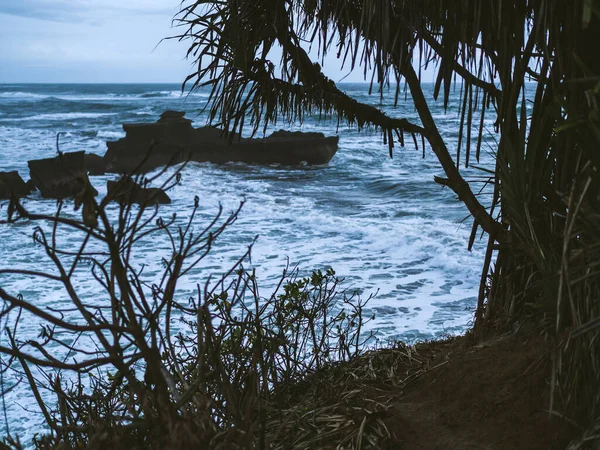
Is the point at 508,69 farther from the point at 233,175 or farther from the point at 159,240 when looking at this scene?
the point at 233,175

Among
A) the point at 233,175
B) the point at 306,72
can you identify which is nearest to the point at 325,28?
the point at 306,72

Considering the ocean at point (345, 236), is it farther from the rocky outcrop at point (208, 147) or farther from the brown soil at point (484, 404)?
the brown soil at point (484, 404)

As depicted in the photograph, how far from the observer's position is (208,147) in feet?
71.9

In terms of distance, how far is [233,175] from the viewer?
1956 centimetres

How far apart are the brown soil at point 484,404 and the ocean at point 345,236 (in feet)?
3.25

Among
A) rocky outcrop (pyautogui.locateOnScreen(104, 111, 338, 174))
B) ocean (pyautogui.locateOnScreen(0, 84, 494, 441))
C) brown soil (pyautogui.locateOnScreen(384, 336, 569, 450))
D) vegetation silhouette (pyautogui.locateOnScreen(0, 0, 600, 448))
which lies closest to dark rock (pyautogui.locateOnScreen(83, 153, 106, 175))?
rocky outcrop (pyautogui.locateOnScreen(104, 111, 338, 174))

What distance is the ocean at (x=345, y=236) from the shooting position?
24.8 ft

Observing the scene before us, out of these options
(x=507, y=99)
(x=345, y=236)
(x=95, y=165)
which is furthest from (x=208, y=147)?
(x=507, y=99)

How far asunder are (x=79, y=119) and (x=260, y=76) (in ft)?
120

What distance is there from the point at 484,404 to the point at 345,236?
870cm

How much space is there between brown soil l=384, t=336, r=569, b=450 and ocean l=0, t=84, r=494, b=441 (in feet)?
3.25

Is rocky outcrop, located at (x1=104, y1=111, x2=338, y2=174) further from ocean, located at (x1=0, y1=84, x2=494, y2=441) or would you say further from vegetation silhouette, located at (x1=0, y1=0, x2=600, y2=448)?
vegetation silhouette, located at (x1=0, y1=0, x2=600, y2=448)

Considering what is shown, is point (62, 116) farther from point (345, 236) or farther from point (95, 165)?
point (345, 236)

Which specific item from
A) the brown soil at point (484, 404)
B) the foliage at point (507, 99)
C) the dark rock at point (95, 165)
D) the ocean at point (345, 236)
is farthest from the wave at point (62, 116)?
the brown soil at point (484, 404)
